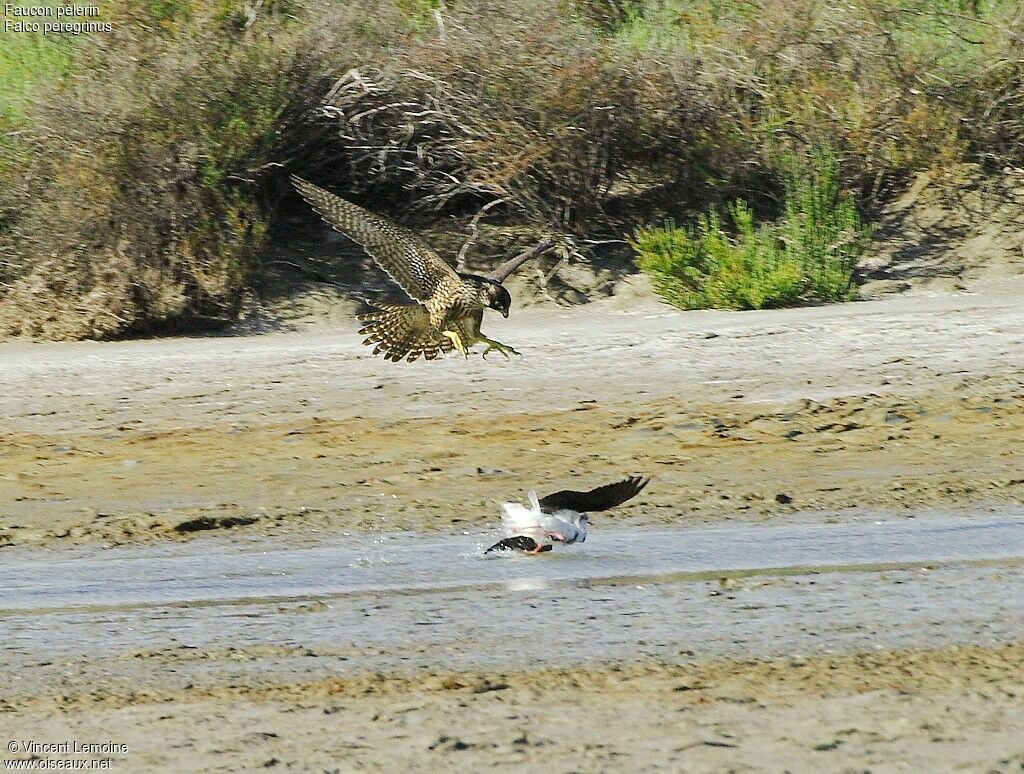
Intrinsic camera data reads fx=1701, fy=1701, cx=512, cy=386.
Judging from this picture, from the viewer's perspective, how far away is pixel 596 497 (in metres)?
7.27

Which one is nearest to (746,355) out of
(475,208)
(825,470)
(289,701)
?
(825,470)

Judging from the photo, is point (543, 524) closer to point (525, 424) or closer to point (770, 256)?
→ point (525, 424)

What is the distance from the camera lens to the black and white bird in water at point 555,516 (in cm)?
723

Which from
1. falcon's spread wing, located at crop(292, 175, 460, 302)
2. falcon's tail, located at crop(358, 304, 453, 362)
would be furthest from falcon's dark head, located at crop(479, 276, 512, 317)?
falcon's tail, located at crop(358, 304, 453, 362)

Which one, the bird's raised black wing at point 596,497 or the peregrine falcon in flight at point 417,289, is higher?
the peregrine falcon in flight at point 417,289

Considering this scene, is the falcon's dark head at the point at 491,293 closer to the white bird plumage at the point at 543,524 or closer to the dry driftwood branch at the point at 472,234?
the white bird plumage at the point at 543,524

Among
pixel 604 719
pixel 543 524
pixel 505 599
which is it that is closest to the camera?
pixel 604 719

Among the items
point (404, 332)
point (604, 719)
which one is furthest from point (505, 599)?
point (404, 332)

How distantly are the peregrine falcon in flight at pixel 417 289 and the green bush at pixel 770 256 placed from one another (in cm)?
408

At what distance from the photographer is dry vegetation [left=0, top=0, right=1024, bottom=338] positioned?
12.9 metres

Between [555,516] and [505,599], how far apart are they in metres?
0.87

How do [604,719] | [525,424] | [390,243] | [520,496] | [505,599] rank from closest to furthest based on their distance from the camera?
[604,719] → [505,599] → [390,243] → [520,496] → [525,424]

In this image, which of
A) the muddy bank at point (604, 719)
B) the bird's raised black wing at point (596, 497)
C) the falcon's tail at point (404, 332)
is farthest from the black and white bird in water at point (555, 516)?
the muddy bank at point (604, 719)

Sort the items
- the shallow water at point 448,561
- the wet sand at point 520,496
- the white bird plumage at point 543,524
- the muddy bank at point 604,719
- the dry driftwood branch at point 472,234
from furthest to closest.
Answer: the dry driftwood branch at point 472,234
the white bird plumage at point 543,524
the shallow water at point 448,561
the wet sand at point 520,496
the muddy bank at point 604,719
